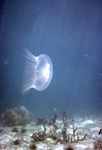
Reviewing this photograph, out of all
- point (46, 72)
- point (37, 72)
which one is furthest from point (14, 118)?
point (46, 72)

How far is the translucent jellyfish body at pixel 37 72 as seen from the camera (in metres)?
7.63

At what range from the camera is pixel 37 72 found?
789 cm

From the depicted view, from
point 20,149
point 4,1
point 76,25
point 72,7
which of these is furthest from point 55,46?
point 20,149

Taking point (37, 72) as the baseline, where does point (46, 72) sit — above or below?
above

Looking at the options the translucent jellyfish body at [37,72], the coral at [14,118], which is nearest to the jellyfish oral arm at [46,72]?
the translucent jellyfish body at [37,72]

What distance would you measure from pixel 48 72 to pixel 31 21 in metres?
15.6

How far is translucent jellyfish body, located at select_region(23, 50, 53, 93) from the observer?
7627 millimetres

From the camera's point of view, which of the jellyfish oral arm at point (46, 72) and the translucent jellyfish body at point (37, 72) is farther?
the jellyfish oral arm at point (46, 72)

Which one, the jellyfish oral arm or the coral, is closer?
the jellyfish oral arm

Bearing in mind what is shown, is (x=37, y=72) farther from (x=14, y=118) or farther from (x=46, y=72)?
(x=14, y=118)

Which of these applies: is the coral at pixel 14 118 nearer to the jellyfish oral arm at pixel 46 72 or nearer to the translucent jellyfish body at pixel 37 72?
the translucent jellyfish body at pixel 37 72

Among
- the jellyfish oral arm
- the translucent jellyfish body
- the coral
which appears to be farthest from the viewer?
the coral

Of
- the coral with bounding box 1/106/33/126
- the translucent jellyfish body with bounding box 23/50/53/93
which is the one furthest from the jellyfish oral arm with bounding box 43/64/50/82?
the coral with bounding box 1/106/33/126

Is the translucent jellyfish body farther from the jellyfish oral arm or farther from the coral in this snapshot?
the coral
